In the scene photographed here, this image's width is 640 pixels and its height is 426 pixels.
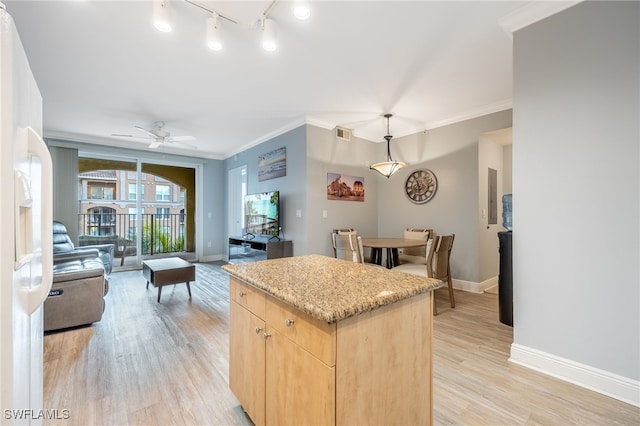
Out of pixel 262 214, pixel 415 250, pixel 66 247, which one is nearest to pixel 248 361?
pixel 415 250

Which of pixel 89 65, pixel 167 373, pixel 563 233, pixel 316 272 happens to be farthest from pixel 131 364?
pixel 563 233

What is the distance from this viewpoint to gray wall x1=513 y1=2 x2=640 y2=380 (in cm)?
162

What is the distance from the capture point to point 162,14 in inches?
69.9

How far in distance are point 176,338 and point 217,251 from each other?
437cm

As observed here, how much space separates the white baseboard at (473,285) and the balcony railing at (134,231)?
19.8ft

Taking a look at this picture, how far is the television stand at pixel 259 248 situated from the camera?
171 inches

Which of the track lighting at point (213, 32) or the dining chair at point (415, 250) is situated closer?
the track lighting at point (213, 32)

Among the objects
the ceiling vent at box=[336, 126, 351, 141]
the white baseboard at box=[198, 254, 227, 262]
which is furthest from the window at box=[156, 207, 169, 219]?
the ceiling vent at box=[336, 126, 351, 141]

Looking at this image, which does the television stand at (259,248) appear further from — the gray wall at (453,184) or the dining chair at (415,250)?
the gray wall at (453,184)

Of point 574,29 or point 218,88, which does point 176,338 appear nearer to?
point 218,88

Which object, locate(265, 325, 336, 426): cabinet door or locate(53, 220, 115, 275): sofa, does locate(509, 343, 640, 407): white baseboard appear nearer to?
locate(265, 325, 336, 426): cabinet door

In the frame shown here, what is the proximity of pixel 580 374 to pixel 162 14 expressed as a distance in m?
3.61

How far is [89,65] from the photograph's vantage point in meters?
2.67

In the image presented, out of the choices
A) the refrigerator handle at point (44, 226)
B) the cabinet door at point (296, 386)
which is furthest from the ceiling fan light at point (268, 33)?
the cabinet door at point (296, 386)
